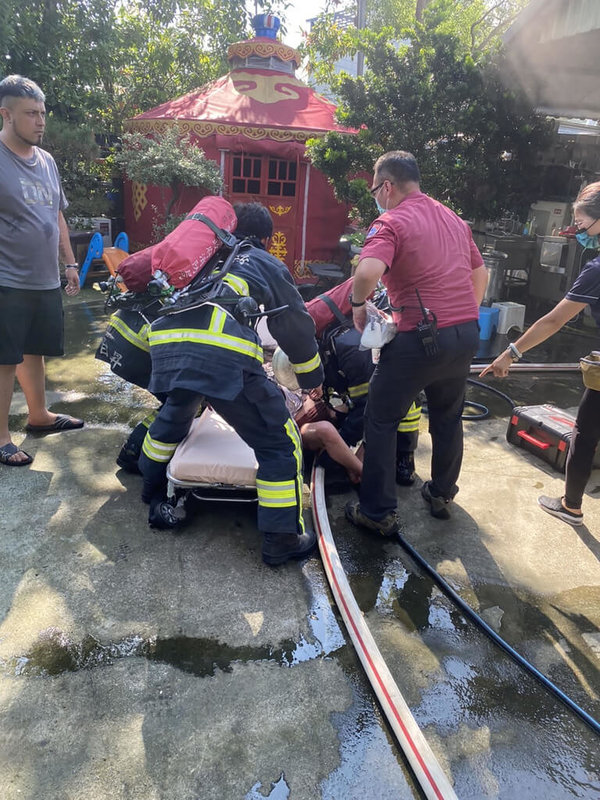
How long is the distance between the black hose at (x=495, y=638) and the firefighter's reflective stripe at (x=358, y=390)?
35.6 inches

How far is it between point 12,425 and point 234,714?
111 inches

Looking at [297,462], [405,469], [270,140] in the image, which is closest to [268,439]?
[297,462]

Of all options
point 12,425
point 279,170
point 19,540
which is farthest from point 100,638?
point 279,170

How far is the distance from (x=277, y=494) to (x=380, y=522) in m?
0.62

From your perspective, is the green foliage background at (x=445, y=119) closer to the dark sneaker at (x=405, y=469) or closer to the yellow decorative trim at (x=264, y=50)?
the yellow decorative trim at (x=264, y=50)

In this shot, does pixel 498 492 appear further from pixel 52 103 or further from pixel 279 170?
pixel 52 103

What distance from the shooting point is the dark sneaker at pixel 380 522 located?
9.80 ft

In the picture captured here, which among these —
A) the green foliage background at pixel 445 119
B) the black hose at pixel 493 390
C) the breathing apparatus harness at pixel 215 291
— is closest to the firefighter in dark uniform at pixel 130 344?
the breathing apparatus harness at pixel 215 291

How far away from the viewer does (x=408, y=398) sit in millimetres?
2865

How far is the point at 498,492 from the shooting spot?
3582mm

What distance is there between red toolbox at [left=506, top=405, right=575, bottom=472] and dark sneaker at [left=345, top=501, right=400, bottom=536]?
141 centimetres

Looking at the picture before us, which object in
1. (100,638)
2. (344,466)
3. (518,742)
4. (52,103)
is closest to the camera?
(518,742)

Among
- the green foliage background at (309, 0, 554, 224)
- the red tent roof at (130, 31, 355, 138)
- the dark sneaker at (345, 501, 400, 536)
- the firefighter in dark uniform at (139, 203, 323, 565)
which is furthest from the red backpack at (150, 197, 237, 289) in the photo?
the red tent roof at (130, 31, 355, 138)

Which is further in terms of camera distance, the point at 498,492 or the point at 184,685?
the point at 498,492
